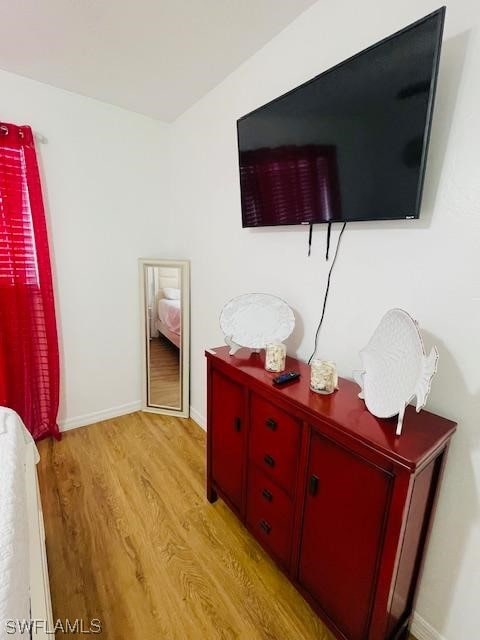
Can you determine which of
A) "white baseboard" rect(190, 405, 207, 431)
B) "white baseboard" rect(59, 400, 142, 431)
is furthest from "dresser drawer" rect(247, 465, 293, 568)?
"white baseboard" rect(59, 400, 142, 431)

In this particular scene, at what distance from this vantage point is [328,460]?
104 cm

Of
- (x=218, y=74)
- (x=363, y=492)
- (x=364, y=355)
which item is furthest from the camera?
(x=218, y=74)

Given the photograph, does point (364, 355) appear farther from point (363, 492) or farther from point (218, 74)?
point (218, 74)

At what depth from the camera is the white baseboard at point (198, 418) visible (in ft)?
8.10

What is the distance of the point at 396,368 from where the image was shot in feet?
3.16

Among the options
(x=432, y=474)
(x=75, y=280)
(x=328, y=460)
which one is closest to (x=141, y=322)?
(x=75, y=280)

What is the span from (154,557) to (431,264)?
1.74m

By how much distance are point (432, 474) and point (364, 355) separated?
17.6 inches

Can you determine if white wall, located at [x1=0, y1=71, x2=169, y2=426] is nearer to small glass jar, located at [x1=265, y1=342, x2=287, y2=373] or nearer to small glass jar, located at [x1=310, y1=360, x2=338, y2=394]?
small glass jar, located at [x1=265, y1=342, x2=287, y2=373]

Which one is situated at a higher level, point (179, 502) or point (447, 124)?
point (447, 124)

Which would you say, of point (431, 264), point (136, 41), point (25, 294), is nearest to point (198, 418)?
point (25, 294)

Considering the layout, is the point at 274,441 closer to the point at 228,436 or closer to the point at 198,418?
the point at 228,436

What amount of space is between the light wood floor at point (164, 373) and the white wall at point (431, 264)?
1240mm

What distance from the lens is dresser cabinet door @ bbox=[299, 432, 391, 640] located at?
93 centimetres
